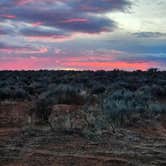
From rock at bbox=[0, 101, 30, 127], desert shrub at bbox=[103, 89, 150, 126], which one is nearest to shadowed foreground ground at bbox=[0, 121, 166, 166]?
desert shrub at bbox=[103, 89, 150, 126]

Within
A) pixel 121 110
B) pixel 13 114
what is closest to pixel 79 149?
pixel 121 110

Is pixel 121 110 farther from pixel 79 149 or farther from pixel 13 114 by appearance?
pixel 79 149

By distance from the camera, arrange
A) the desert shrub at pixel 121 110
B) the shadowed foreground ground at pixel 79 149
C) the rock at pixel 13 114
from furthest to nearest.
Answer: the rock at pixel 13 114 → the desert shrub at pixel 121 110 → the shadowed foreground ground at pixel 79 149

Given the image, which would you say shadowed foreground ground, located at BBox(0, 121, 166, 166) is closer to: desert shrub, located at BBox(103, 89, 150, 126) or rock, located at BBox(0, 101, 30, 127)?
desert shrub, located at BBox(103, 89, 150, 126)

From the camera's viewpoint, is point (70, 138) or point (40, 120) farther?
point (40, 120)

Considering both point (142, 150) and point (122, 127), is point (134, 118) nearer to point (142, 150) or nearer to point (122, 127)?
point (122, 127)

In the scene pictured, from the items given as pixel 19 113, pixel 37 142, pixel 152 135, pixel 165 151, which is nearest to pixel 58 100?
pixel 19 113

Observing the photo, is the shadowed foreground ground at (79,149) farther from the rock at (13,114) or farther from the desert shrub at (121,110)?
the rock at (13,114)

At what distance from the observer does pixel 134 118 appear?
16.1 metres

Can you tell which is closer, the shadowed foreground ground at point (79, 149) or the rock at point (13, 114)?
the shadowed foreground ground at point (79, 149)

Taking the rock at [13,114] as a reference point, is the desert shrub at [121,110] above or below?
above

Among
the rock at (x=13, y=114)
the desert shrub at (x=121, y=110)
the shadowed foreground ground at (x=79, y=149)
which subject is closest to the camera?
the shadowed foreground ground at (x=79, y=149)

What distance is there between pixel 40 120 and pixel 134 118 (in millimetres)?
3502

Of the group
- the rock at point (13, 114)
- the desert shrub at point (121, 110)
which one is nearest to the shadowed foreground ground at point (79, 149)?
the desert shrub at point (121, 110)
